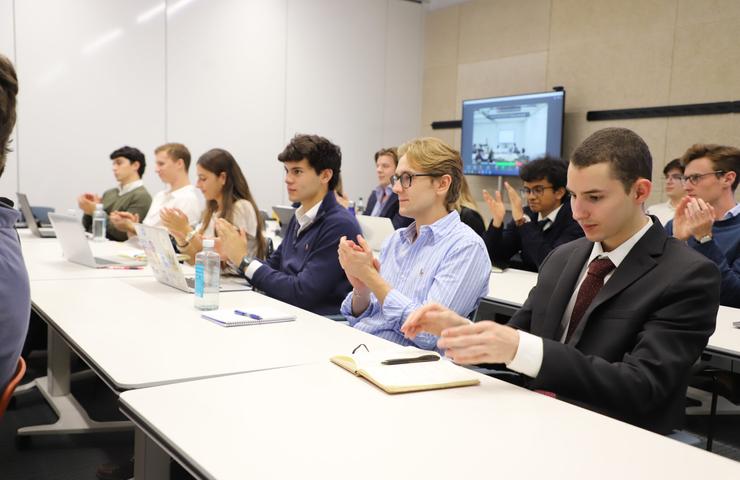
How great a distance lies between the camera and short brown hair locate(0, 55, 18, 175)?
1413 mm

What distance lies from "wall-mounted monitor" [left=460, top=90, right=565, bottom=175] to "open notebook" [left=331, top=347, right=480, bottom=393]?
4879mm

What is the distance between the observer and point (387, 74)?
8.40 m

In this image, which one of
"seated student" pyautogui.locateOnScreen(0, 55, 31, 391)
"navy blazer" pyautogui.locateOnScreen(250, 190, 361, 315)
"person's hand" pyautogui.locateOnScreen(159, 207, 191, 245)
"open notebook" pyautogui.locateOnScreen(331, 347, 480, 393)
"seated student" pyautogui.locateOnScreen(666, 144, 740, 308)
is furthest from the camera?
"person's hand" pyautogui.locateOnScreen(159, 207, 191, 245)

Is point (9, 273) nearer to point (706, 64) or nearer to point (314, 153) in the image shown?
point (314, 153)

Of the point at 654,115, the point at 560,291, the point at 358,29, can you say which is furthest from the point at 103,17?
the point at 560,291

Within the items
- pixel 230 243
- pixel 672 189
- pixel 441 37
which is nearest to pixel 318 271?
pixel 230 243

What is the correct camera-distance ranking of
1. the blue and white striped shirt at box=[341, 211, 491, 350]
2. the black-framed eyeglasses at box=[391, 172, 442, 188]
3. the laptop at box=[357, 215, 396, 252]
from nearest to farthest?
the blue and white striped shirt at box=[341, 211, 491, 350], the black-framed eyeglasses at box=[391, 172, 442, 188], the laptop at box=[357, 215, 396, 252]

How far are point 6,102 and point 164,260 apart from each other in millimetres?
1374

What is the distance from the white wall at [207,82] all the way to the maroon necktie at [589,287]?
5480 mm

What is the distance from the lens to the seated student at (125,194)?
17.7 ft

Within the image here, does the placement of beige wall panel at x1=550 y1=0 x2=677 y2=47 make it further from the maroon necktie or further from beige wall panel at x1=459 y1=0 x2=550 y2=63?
the maroon necktie

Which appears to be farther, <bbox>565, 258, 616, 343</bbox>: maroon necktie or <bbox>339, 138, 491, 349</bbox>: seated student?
<bbox>339, 138, 491, 349</bbox>: seated student

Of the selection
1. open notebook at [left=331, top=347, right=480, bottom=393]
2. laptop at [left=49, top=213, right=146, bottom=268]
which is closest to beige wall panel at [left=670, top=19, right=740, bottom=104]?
laptop at [left=49, top=213, right=146, bottom=268]

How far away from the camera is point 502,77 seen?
7.51 m
